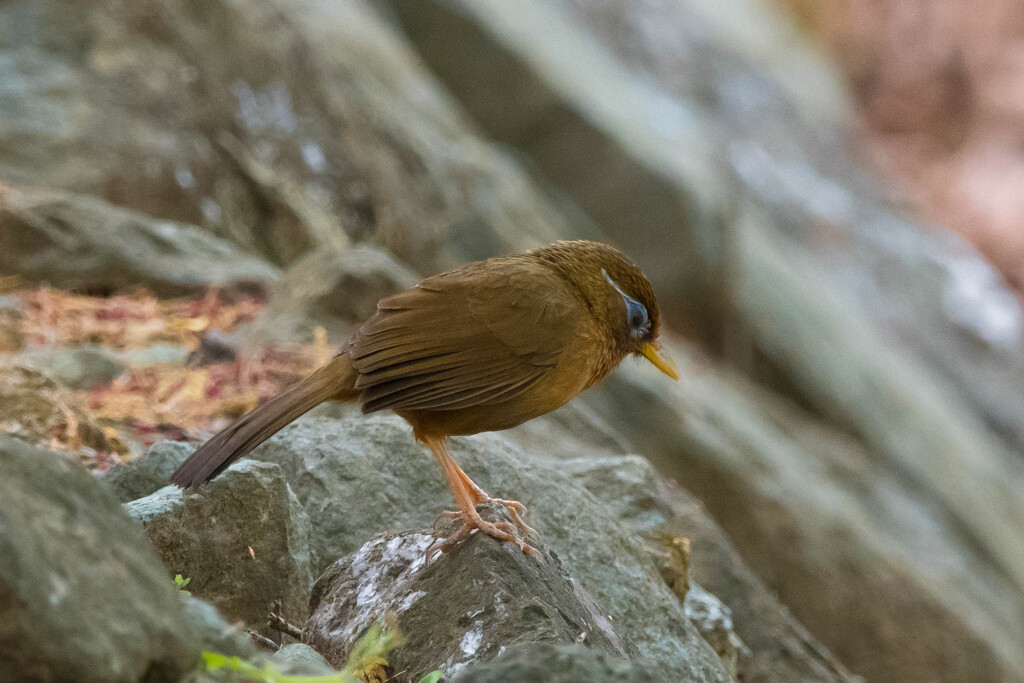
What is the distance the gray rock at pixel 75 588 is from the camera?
1.41m

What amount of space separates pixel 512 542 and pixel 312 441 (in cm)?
119

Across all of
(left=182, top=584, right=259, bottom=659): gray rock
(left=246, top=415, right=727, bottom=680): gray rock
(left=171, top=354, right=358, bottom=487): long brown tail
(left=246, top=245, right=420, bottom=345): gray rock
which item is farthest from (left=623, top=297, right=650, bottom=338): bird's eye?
(left=246, top=245, right=420, bottom=345): gray rock

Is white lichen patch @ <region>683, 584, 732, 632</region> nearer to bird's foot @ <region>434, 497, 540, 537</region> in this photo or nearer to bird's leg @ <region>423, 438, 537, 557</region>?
bird's foot @ <region>434, 497, 540, 537</region>

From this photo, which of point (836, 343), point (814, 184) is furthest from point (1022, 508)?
point (814, 184)

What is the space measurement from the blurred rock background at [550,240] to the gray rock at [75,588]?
163 centimetres

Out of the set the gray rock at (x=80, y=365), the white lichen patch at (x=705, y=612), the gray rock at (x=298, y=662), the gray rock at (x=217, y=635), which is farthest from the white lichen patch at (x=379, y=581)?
the gray rock at (x=80, y=365)

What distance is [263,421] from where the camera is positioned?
9.00ft

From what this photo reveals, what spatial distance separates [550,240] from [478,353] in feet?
17.8

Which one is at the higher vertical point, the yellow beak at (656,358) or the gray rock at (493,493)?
the yellow beak at (656,358)

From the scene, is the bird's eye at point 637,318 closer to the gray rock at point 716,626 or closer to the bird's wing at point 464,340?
the bird's wing at point 464,340

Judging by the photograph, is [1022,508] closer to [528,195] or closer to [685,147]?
[685,147]

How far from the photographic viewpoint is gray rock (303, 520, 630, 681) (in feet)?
7.61

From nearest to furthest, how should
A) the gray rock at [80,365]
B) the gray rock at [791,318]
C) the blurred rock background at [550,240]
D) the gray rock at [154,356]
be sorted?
the gray rock at [80,365]
the gray rock at [154,356]
the blurred rock background at [550,240]
the gray rock at [791,318]

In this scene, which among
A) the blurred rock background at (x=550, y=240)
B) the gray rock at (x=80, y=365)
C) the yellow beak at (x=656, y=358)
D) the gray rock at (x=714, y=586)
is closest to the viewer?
the yellow beak at (x=656, y=358)
